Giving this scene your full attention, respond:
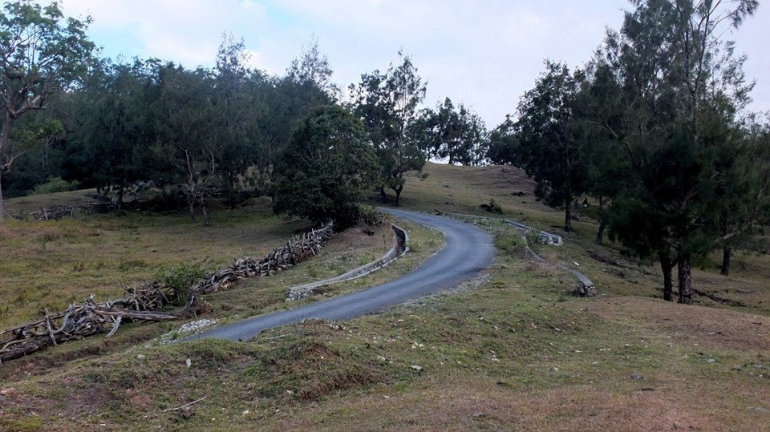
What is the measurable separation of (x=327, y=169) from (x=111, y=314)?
23634 millimetres

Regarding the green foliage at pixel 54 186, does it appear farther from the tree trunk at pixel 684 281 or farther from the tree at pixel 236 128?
the tree trunk at pixel 684 281

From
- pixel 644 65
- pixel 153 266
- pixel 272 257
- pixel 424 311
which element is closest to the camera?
pixel 424 311

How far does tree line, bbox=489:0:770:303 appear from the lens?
874 inches

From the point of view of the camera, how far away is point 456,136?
364 ft

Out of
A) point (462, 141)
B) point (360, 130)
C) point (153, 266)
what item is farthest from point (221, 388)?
point (462, 141)

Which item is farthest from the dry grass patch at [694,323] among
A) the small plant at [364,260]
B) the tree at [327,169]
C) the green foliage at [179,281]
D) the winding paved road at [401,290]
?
the tree at [327,169]

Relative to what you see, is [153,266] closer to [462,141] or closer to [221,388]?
[221,388]

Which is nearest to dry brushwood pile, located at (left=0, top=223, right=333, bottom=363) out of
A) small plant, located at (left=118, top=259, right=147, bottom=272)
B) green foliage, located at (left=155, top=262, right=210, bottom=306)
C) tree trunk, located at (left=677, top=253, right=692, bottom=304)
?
green foliage, located at (left=155, top=262, right=210, bottom=306)

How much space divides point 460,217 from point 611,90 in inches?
699

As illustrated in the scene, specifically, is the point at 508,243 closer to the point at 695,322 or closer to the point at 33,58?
the point at 695,322

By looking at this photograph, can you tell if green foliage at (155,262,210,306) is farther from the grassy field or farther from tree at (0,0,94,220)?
tree at (0,0,94,220)

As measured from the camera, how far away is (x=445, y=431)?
7.11 meters

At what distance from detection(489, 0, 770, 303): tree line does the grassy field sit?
15.5 feet

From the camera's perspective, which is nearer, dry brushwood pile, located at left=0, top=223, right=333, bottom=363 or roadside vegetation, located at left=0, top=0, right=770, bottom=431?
roadside vegetation, located at left=0, top=0, right=770, bottom=431
